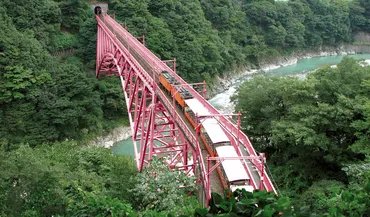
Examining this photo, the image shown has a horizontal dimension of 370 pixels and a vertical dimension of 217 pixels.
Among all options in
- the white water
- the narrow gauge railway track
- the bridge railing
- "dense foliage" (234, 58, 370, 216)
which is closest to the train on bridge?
the narrow gauge railway track

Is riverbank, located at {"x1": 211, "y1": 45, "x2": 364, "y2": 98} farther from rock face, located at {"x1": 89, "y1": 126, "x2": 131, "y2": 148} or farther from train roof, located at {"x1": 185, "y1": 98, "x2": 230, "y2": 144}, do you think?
train roof, located at {"x1": 185, "y1": 98, "x2": 230, "y2": 144}

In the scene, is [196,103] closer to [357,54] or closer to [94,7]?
[94,7]

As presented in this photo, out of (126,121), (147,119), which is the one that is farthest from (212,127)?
(126,121)

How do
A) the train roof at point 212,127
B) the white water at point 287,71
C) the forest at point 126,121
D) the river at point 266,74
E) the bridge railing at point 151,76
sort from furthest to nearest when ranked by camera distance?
the white water at point 287,71 → the river at point 266,74 → the bridge railing at point 151,76 → the train roof at point 212,127 → the forest at point 126,121

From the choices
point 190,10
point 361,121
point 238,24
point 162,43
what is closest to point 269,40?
point 238,24

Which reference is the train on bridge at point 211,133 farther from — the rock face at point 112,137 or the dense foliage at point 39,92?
the rock face at point 112,137

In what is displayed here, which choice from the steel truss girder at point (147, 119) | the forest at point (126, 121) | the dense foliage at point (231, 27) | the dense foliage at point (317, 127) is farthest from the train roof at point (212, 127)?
the dense foliage at point (231, 27)

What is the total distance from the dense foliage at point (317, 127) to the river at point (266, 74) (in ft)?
25.6

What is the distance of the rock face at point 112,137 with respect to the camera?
96.6ft

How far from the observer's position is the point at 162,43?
38188 millimetres

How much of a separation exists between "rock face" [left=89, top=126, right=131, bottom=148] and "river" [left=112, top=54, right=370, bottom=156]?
1.54 ft

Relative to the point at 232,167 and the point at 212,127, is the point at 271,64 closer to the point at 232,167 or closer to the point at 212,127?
the point at 212,127

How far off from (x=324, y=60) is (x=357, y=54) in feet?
37.5

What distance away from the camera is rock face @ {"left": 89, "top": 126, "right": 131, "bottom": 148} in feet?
96.6
